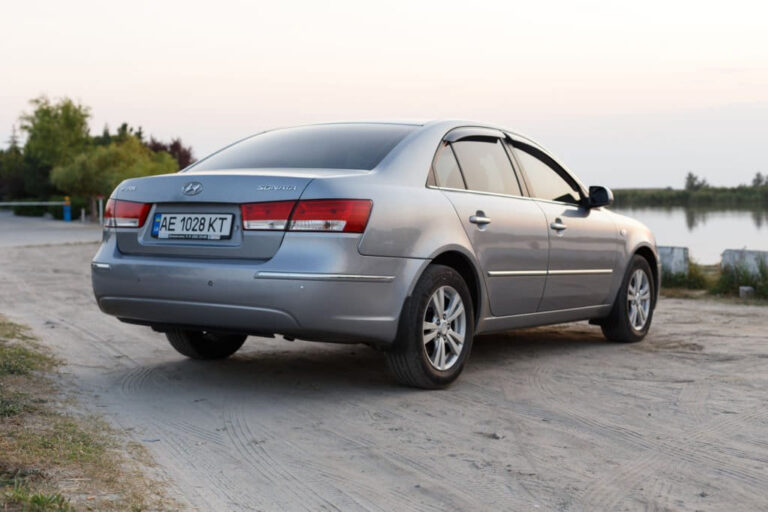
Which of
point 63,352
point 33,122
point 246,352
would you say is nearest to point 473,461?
point 246,352

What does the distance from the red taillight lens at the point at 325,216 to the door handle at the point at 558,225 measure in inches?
91.0

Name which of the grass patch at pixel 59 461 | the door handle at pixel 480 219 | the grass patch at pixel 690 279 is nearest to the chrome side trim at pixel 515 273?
the door handle at pixel 480 219

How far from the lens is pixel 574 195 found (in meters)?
7.73

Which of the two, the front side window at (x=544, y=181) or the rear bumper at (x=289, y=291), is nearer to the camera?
the rear bumper at (x=289, y=291)

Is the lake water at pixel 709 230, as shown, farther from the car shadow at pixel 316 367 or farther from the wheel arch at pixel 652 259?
the car shadow at pixel 316 367

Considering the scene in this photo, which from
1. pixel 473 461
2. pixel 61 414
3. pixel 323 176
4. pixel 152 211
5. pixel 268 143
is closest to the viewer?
pixel 473 461

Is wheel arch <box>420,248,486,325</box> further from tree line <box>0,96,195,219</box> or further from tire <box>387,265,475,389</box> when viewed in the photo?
tree line <box>0,96,195,219</box>

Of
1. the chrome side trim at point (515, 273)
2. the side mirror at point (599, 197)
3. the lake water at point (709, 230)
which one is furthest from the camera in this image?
the lake water at point (709, 230)

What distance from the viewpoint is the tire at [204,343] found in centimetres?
696

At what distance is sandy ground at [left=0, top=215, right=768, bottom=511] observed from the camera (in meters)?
3.92

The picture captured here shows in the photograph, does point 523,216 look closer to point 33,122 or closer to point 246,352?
point 246,352

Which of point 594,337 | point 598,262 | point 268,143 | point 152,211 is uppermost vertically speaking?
point 268,143

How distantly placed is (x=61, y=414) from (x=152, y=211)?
4.37 feet

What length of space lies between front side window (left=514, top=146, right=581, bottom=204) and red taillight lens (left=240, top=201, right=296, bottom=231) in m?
2.44
